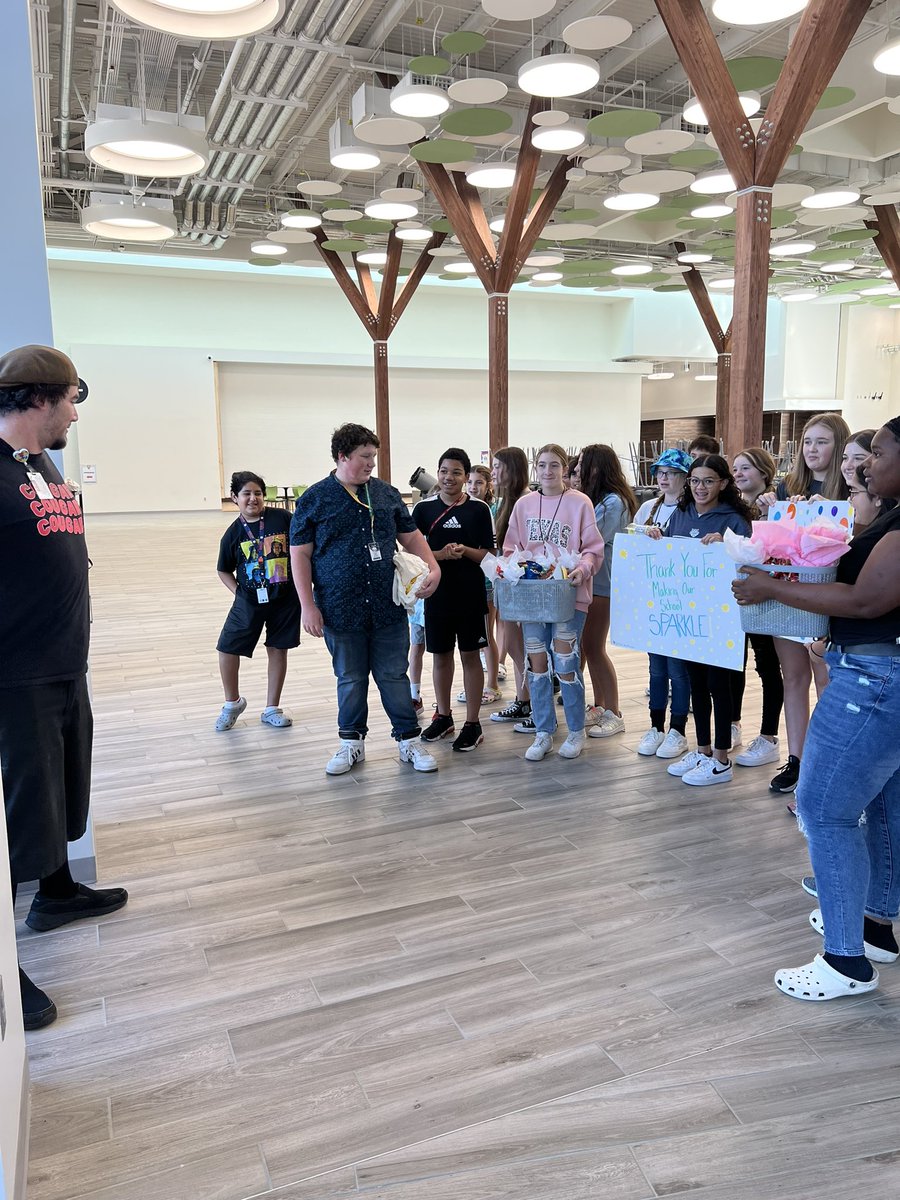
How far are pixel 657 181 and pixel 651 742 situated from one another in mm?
7610

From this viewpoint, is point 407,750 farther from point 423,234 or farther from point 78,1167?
point 423,234

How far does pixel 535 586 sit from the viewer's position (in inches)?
163

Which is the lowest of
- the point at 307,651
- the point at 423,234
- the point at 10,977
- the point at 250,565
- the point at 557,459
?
the point at 307,651

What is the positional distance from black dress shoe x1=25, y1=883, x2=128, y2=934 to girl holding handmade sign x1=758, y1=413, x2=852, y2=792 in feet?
9.28

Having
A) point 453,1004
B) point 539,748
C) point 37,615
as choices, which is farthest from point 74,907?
point 539,748

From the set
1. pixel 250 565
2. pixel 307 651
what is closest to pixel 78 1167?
pixel 250 565

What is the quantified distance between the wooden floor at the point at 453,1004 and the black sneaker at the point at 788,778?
63 millimetres

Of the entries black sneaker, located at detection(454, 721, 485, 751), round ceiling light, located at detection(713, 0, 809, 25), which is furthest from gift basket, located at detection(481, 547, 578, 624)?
round ceiling light, located at detection(713, 0, 809, 25)

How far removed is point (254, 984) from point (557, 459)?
287 centimetres

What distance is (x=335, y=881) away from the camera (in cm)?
322

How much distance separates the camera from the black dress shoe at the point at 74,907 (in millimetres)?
2939

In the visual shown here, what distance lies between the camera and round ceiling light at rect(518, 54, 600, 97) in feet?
21.0

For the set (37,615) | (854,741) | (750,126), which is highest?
(750,126)

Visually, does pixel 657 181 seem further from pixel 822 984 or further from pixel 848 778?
pixel 822 984
